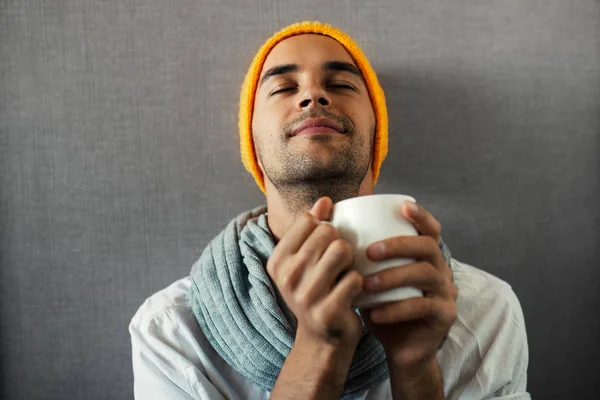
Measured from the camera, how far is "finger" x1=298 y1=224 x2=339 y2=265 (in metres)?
0.53

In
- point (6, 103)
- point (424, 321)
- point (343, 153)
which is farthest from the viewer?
point (6, 103)

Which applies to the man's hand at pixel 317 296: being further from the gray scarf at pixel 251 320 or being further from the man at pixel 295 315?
the gray scarf at pixel 251 320

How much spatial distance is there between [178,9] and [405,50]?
0.59m

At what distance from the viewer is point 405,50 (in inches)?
43.2

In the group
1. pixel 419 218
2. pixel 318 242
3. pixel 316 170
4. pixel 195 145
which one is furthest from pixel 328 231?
pixel 195 145

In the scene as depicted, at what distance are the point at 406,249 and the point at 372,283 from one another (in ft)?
0.20

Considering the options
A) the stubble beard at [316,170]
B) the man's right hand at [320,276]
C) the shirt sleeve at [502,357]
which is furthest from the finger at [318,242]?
the shirt sleeve at [502,357]

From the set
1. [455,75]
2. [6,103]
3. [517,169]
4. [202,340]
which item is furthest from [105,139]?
[517,169]

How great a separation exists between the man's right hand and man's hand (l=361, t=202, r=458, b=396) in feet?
0.10

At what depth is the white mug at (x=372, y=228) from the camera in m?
0.52

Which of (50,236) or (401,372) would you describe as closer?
(401,372)

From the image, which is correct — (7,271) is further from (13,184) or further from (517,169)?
(517,169)

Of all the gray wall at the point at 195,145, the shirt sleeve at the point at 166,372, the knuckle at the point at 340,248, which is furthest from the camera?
the gray wall at the point at 195,145

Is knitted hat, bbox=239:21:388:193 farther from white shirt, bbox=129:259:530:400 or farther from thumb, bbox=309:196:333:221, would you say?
thumb, bbox=309:196:333:221
